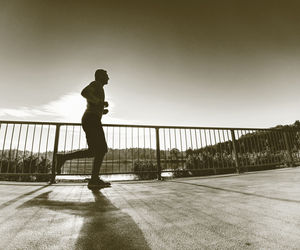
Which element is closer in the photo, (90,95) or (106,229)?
(106,229)

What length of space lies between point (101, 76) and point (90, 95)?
1.97ft

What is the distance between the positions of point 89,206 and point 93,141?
138cm

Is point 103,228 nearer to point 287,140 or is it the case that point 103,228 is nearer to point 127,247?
point 127,247

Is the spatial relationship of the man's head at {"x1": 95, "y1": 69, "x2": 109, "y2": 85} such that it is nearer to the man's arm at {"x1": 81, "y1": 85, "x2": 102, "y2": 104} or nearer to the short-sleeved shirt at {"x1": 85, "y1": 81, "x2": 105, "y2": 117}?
the short-sleeved shirt at {"x1": 85, "y1": 81, "x2": 105, "y2": 117}

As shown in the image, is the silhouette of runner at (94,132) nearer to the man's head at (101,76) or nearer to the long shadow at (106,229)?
the man's head at (101,76)

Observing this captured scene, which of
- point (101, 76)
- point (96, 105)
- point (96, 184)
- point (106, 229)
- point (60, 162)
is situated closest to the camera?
point (106, 229)

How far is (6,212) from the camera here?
5.56 feet

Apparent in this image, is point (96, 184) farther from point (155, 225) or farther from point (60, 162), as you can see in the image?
point (155, 225)

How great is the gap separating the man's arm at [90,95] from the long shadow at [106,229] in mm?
1849

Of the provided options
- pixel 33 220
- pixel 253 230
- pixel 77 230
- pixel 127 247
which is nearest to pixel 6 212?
pixel 33 220

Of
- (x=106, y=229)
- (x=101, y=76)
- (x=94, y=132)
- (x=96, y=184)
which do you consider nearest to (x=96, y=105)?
(x=94, y=132)

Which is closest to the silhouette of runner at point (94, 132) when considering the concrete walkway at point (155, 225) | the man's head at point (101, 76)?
the man's head at point (101, 76)

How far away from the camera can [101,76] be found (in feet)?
11.8

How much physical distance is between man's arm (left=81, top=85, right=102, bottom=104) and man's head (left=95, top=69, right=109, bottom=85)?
0.39 meters
